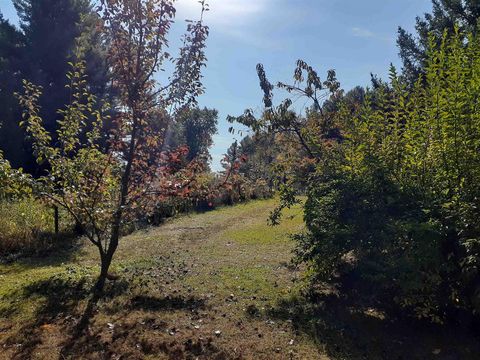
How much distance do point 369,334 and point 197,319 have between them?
6.89 ft

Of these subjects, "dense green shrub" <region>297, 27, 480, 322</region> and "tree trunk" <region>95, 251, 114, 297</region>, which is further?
"tree trunk" <region>95, 251, 114, 297</region>

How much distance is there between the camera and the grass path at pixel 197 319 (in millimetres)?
4238

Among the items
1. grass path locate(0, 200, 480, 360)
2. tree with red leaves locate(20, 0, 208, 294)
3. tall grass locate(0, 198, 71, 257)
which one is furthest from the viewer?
tall grass locate(0, 198, 71, 257)

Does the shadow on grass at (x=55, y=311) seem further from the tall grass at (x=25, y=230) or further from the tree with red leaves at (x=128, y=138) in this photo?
the tall grass at (x=25, y=230)

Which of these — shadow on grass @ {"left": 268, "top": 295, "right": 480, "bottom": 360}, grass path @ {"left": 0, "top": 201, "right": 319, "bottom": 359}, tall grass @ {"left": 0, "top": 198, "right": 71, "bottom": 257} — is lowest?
shadow on grass @ {"left": 268, "top": 295, "right": 480, "bottom": 360}

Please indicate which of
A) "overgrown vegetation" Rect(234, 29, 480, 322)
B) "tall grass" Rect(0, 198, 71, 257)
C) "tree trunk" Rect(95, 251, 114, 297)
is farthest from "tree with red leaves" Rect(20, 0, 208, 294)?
"tall grass" Rect(0, 198, 71, 257)

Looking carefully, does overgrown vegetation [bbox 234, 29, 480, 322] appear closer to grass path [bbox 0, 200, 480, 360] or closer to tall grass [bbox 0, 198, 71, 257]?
grass path [bbox 0, 200, 480, 360]

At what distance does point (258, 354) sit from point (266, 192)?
18.2 m

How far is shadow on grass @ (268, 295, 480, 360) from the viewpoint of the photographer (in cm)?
426

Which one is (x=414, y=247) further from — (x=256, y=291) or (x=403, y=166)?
(x=256, y=291)

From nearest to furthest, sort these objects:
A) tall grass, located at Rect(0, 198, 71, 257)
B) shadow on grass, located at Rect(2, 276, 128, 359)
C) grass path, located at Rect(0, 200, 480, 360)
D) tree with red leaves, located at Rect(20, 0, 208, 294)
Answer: grass path, located at Rect(0, 200, 480, 360) < shadow on grass, located at Rect(2, 276, 128, 359) < tree with red leaves, located at Rect(20, 0, 208, 294) < tall grass, located at Rect(0, 198, 71, 257)

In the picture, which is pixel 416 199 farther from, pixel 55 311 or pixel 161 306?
pixel 55 311

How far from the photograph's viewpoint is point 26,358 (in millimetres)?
4059

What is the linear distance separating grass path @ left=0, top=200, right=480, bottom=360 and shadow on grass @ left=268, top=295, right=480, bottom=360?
0.01m
